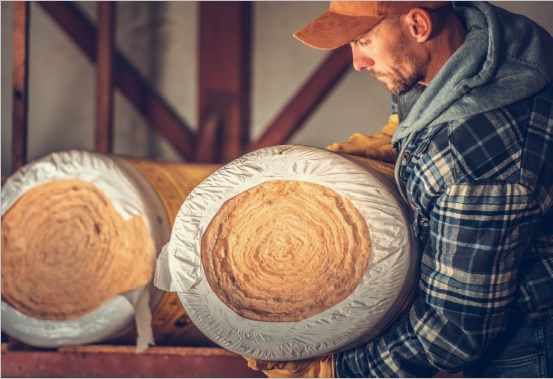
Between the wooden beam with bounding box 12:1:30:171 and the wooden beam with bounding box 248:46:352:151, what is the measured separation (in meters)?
1.88

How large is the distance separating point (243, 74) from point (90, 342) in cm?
271

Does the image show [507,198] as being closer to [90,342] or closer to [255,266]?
[255,266]

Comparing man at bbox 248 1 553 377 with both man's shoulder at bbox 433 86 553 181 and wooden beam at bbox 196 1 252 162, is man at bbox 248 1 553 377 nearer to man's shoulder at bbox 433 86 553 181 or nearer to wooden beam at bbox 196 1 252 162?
man's shoulder at bbox 433 86 553 181

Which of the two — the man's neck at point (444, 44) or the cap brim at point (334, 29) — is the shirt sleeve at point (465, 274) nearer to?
the man's neck at point (444, 44)

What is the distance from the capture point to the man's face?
221cm

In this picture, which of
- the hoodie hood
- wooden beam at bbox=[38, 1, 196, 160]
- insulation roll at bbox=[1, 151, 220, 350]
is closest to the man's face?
the hoodie hood

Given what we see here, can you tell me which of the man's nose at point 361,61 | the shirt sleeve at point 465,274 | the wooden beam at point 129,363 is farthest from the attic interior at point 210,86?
the shirt sleeve at point 465,274

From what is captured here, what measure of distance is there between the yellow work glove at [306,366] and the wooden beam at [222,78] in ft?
9.55

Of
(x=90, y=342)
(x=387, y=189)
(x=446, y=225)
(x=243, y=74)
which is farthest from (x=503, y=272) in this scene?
(x=243, y=74)

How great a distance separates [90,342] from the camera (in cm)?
294

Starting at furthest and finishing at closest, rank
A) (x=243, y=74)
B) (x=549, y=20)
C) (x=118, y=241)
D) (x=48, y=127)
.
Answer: (x=48, y=127) → (x=243, y=74) → (x=549, y=20) → (x=118, y=241)

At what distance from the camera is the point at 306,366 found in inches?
94.7

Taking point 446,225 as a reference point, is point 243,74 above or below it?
below

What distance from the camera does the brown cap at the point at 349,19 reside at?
7.14 ft
